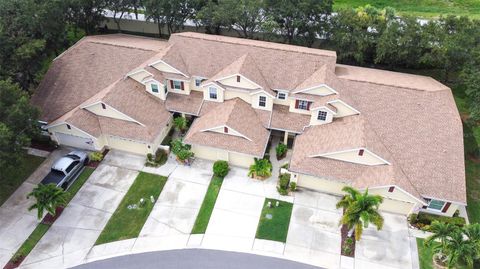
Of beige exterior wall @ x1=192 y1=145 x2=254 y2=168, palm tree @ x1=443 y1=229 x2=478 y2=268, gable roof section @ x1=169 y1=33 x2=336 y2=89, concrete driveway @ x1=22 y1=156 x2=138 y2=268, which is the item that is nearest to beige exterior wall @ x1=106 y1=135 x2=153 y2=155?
concrete driveway @ x1=22 y1=156 x2=138 y2=268

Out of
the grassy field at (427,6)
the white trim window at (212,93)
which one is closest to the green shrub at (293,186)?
the white trim window at (212,93)

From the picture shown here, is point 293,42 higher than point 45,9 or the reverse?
the reverse

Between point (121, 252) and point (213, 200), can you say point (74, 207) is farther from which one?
point (213, 200)

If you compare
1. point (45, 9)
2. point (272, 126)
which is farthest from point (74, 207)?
point (45, 9)

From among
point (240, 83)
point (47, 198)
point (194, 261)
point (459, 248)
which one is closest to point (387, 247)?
point (459, 248)

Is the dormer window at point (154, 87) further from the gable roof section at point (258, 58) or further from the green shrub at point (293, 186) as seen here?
the green shrub at point (293, 186)
